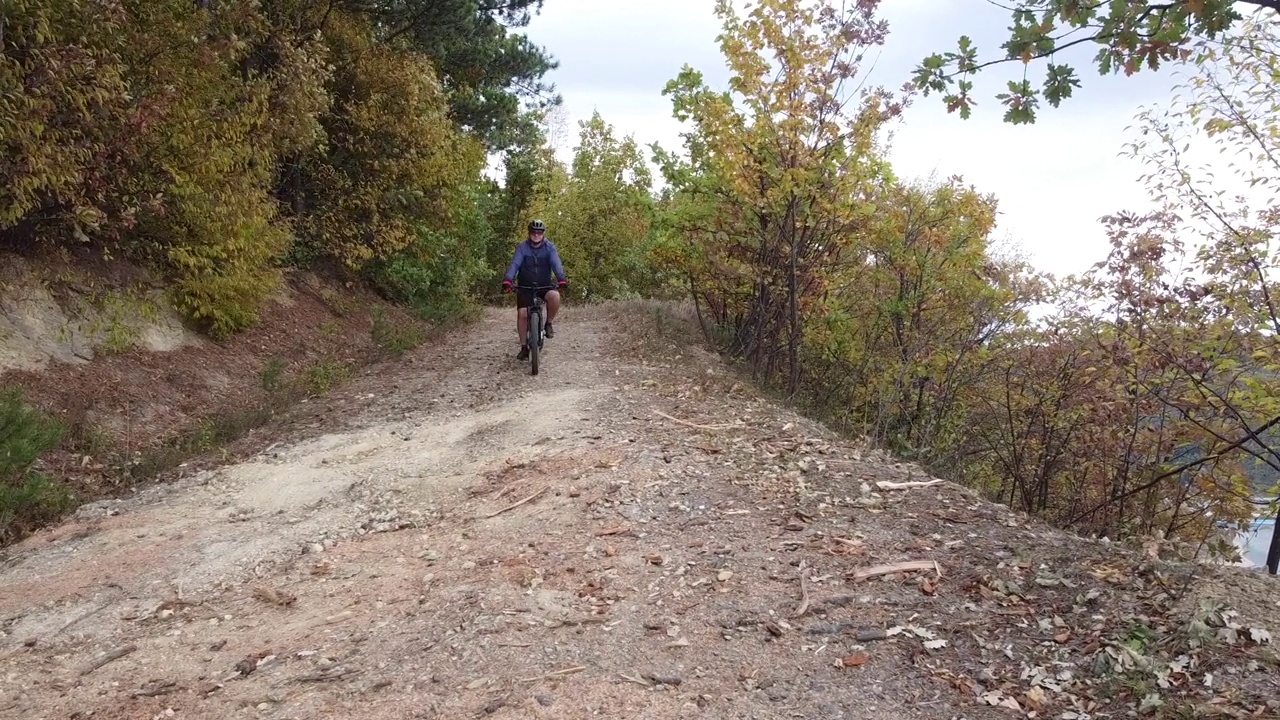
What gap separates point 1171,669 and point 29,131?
825cm

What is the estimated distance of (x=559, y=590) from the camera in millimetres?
4117

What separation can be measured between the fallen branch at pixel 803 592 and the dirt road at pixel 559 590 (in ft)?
0.08

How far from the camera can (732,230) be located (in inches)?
413

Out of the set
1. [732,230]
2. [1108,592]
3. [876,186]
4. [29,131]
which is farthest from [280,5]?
[1108,592]

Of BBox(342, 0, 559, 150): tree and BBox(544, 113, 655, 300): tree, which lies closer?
BBox(342, 0, 559, 150): tree

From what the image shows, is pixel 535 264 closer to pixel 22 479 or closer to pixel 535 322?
pixel 535 322

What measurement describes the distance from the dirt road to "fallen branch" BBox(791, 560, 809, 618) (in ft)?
0.08

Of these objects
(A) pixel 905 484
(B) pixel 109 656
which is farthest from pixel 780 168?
(B) pixel 109 656

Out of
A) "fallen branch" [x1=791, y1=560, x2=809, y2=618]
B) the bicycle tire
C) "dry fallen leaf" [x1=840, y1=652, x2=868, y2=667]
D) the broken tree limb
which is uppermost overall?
the bicycle tire

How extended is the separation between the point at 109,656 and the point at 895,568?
13.3 ft

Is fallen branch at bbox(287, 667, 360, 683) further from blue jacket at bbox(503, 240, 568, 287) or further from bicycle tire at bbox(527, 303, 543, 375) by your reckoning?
blue jacket at bbox(503, 240, 568, 287)

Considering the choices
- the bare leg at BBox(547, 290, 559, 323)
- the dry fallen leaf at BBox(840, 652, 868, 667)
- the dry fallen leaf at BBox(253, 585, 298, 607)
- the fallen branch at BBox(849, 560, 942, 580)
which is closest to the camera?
the dry fallen leaf at BBox(840, 652, 868, 667)

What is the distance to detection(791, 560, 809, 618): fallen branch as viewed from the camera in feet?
12.4

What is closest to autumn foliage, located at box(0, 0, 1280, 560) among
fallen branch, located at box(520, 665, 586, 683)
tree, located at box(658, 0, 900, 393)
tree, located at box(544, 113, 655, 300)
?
tree, located at box(658, 0, 900, 393)
